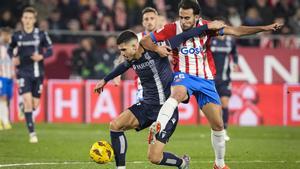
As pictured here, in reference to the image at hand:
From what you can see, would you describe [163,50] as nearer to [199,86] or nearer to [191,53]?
[191,53]

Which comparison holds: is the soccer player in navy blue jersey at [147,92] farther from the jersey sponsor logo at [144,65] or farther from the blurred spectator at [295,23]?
the blurred spectator at [295,23]

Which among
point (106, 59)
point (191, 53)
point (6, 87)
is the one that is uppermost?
point (191, 53)

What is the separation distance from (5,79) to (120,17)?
4.74m

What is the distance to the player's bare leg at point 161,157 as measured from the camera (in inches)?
431

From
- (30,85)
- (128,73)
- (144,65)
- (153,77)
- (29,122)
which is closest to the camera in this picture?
(144,65)

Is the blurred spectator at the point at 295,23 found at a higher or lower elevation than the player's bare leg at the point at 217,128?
higher

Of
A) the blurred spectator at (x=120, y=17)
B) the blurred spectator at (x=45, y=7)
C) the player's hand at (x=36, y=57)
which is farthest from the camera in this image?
the blurred spectator at (x=45, y=7)

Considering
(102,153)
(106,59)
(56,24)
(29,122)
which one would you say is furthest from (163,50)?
(56,24)

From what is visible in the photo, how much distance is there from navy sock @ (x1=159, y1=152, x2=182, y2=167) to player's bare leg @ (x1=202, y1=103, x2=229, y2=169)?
0.73 metres

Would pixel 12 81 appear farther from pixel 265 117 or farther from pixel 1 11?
pixel 265 117

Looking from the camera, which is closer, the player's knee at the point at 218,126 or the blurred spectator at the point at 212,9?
the player's knee at the point at 218,126

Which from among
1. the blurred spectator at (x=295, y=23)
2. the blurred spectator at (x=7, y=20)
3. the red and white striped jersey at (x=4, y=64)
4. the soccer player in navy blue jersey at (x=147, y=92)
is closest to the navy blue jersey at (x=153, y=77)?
the soccer player in navy blue jersey at (x=147, y=92)

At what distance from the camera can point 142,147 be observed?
16.5 m

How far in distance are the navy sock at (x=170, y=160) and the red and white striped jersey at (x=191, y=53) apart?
1218 mm
